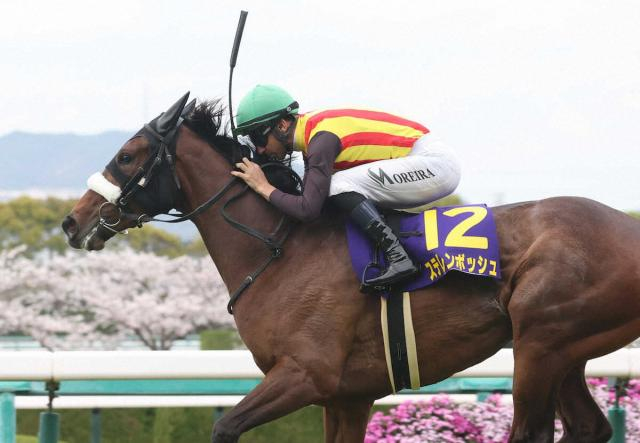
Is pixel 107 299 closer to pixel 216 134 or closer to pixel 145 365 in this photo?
pixel 145 365

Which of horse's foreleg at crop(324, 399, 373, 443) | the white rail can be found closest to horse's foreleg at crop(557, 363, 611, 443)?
the white rail

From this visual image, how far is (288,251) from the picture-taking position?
4098 mm

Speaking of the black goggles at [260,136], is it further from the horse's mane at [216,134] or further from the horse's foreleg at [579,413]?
the horse's foreleg at [579,413]

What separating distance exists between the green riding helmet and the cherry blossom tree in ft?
59.3

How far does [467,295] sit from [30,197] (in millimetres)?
34908

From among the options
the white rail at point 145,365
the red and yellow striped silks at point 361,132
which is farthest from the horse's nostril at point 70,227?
the red and yellow striped silks at point 361,132

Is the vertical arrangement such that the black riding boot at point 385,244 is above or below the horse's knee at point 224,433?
above

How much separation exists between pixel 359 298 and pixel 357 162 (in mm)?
530

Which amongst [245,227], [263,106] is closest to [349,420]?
[245,227]

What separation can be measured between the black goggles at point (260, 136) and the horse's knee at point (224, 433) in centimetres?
113

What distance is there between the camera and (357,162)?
4.07 meters

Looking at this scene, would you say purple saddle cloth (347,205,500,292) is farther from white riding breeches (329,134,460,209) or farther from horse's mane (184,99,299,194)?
horse's mane (184,99,299,194)

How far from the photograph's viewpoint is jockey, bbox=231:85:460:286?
3914mm

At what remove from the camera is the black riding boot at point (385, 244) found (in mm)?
3820
